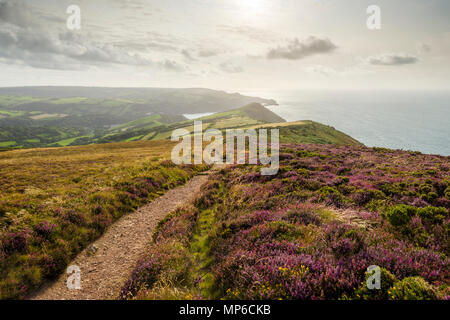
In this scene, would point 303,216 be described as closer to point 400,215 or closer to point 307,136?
point 400,215

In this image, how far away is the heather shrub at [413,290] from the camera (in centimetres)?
401

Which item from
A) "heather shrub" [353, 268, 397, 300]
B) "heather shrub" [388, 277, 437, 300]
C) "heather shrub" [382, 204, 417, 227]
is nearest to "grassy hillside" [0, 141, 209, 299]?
"heather shrub" [353, 268, 397, 300]

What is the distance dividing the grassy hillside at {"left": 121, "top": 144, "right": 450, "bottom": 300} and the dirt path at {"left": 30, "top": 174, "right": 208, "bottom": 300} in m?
1.09

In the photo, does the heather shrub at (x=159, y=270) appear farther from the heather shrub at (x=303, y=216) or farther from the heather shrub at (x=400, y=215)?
the heather shrub at (x=400, y=215)

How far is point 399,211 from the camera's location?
7.75 metres

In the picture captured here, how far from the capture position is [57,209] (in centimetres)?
1179

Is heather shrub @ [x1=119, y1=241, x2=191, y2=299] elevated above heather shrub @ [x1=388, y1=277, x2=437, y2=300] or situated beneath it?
situated beneath

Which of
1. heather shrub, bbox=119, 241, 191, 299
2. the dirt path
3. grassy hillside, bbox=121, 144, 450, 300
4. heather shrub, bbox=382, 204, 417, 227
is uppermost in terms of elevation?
heather shrub, bbox=382, 204, 417, 227

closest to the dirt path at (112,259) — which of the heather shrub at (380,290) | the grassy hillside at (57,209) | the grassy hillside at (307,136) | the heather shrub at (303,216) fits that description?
the grassy hillside at (57,209)

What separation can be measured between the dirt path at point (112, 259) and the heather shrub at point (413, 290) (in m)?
8.52

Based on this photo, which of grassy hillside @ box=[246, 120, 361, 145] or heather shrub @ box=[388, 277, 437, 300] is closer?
heather shrub @ box=[388, 277, 437, 300]

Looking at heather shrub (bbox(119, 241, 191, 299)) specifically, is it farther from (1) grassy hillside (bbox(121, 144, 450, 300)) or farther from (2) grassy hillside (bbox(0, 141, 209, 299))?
(2) grassy hillside (bbox(0, 141, 209, 299))

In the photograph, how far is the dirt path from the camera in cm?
752
